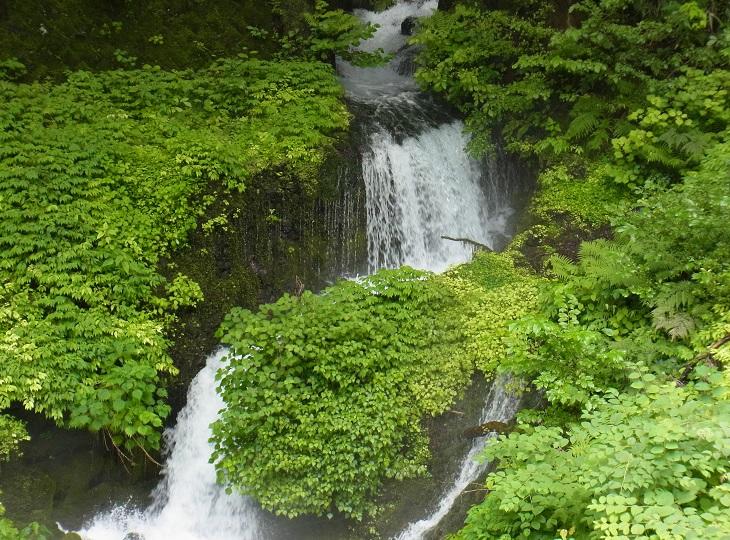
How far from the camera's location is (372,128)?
30.6 feet

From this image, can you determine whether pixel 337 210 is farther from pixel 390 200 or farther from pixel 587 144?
pixel 587 144

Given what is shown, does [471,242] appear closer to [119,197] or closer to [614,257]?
[614,257]

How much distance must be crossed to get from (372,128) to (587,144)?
341 centimetres

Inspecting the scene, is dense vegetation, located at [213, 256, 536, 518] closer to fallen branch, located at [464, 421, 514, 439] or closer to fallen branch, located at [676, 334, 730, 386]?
fallen branch, located at [464, 421, 514, 439]

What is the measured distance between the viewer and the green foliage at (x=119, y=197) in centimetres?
610

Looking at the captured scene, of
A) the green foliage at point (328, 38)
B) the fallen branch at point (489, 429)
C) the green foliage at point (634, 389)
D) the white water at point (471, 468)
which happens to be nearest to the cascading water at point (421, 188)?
the green foliage at point (328, 38)

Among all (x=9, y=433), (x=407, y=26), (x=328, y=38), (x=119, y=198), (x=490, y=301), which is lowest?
(x=9, y=433)

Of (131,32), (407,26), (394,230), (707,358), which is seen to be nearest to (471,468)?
(707,358)

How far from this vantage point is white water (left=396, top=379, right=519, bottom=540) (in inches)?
235

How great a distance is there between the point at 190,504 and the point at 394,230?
4.78 m

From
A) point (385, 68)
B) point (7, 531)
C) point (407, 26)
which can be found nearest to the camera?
point (7, 531)

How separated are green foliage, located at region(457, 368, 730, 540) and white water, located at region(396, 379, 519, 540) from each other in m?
2.18

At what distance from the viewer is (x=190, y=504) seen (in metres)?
6.68

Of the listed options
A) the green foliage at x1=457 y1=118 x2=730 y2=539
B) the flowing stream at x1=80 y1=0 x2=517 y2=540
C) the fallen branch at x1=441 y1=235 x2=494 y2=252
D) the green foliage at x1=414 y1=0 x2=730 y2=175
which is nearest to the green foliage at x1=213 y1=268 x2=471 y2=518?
the flowing stream at x1=80 y1=0 x2=517 y2=540
